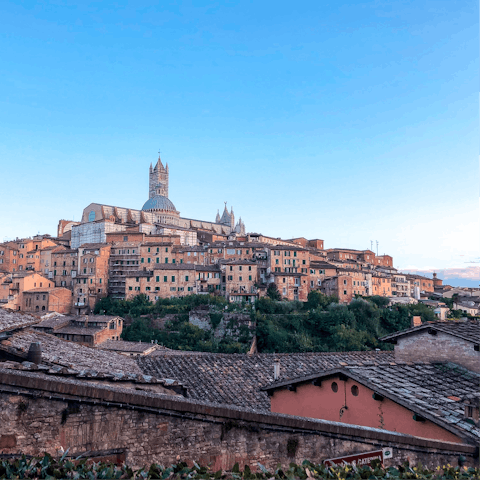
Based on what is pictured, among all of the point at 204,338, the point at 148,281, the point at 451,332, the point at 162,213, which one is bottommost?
the point at 204,338

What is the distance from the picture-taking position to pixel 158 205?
101 metres

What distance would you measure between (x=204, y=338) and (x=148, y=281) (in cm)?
1649

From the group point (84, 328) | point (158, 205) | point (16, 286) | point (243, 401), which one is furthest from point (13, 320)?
point (158, 205)

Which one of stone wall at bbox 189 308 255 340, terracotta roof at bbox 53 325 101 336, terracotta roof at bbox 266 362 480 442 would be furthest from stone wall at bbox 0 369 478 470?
stone wall at bbox 189 308 255 340

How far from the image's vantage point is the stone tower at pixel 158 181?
368ft

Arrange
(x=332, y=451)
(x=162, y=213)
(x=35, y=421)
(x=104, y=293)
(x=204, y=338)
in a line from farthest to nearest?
(x=162, y=213)
(x=104, y=293)
(x=204, y=338)
(x=332, y=451)
(x=35, y=421)

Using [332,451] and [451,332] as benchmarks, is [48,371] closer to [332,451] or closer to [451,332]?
[332,451]

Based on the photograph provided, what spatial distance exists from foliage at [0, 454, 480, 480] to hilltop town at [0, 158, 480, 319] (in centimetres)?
5669

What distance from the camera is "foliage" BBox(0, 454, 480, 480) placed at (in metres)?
4.46

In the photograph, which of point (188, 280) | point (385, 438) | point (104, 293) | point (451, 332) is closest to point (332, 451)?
point (385, 438)

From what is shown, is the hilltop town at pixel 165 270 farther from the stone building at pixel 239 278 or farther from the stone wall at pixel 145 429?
the stone wall at pixel 145 429

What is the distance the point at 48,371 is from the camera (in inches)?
279

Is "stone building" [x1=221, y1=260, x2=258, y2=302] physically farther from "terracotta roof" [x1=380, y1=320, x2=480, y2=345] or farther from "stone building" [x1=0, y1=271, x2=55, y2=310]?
Answer: "terracotta roof" [x1=380, y1=320, x2=480, y2=345]

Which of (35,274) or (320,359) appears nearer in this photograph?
(320,359)
